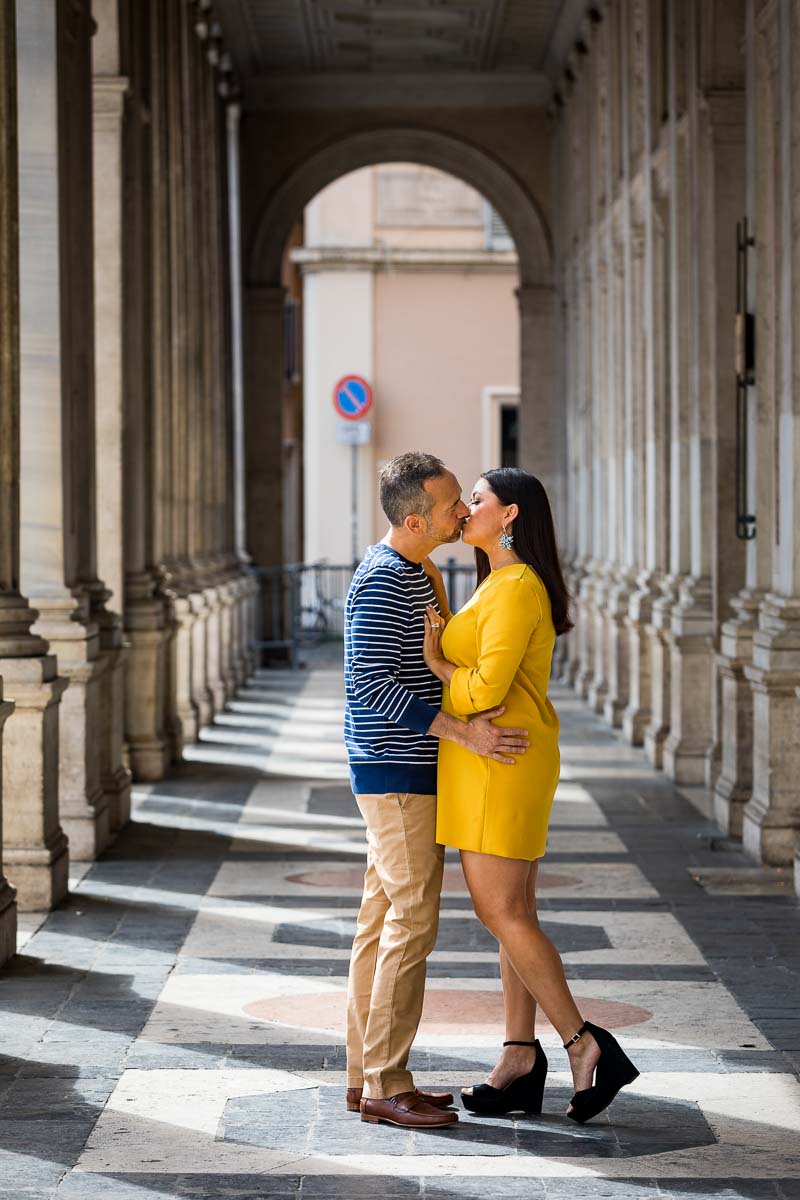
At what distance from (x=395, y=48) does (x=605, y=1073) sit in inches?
720

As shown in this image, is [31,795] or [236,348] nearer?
[31,795]

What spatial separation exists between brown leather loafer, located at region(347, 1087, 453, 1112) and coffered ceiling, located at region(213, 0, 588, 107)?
50.9 ft

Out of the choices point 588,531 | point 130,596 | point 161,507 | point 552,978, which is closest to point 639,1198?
point 552,978

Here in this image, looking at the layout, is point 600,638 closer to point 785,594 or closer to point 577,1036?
point 785,594

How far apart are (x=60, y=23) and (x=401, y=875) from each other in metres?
5.77

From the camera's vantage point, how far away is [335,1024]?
631 cm

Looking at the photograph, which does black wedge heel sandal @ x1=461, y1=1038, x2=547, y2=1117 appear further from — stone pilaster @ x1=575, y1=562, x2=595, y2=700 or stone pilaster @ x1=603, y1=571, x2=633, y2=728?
stone pilaster @ x1=575, y1=562, x2=595, y2=700

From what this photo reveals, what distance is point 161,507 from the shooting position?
46.9 feet

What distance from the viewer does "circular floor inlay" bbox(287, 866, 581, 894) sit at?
8.95m

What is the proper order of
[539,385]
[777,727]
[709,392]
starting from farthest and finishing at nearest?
[539,385] → [709,392] → [777,727]

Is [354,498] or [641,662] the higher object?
[354,498]

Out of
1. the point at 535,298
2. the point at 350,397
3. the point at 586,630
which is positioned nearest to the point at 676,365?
the point at 586,630

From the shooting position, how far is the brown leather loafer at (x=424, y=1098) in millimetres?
5160

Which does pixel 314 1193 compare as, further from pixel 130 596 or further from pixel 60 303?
pixel 130 596
